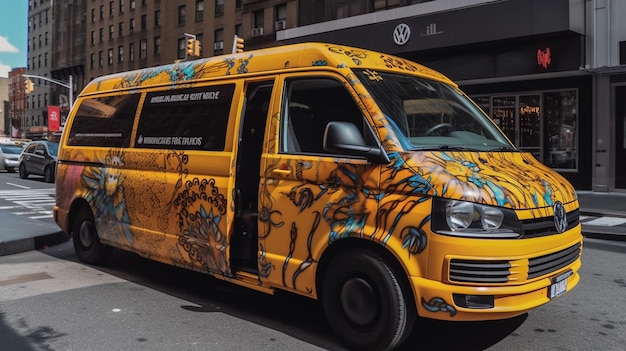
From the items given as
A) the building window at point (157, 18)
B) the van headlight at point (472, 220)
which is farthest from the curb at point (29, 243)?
the building window at point (157, 18)

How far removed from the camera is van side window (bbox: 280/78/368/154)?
4.22 m

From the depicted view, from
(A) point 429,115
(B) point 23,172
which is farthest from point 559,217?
(B) point 23,172

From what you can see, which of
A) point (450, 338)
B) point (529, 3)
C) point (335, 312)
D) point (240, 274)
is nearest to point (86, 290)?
point (240, 274)

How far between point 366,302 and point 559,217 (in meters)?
1.51

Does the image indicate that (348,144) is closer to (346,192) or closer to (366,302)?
(346,192)

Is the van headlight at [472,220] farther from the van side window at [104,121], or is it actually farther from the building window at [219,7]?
the building window at [219,7]

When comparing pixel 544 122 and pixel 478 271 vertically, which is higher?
pixel 544 122

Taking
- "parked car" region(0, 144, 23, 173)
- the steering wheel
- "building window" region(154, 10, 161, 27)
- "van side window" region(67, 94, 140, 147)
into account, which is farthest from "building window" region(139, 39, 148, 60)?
the steering wheel

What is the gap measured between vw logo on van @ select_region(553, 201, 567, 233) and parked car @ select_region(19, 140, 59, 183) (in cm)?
2064

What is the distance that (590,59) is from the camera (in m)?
14.9

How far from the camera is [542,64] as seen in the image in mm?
15414

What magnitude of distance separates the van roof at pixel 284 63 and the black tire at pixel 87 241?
196 centimetres

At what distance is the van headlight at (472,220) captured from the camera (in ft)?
11.0

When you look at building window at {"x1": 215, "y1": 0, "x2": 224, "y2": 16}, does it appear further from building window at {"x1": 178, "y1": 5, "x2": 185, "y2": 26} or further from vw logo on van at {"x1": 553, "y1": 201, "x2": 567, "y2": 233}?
vw logo on van at {"x1": 553, "y1": 201, "x2": 567, "y2": 233}
